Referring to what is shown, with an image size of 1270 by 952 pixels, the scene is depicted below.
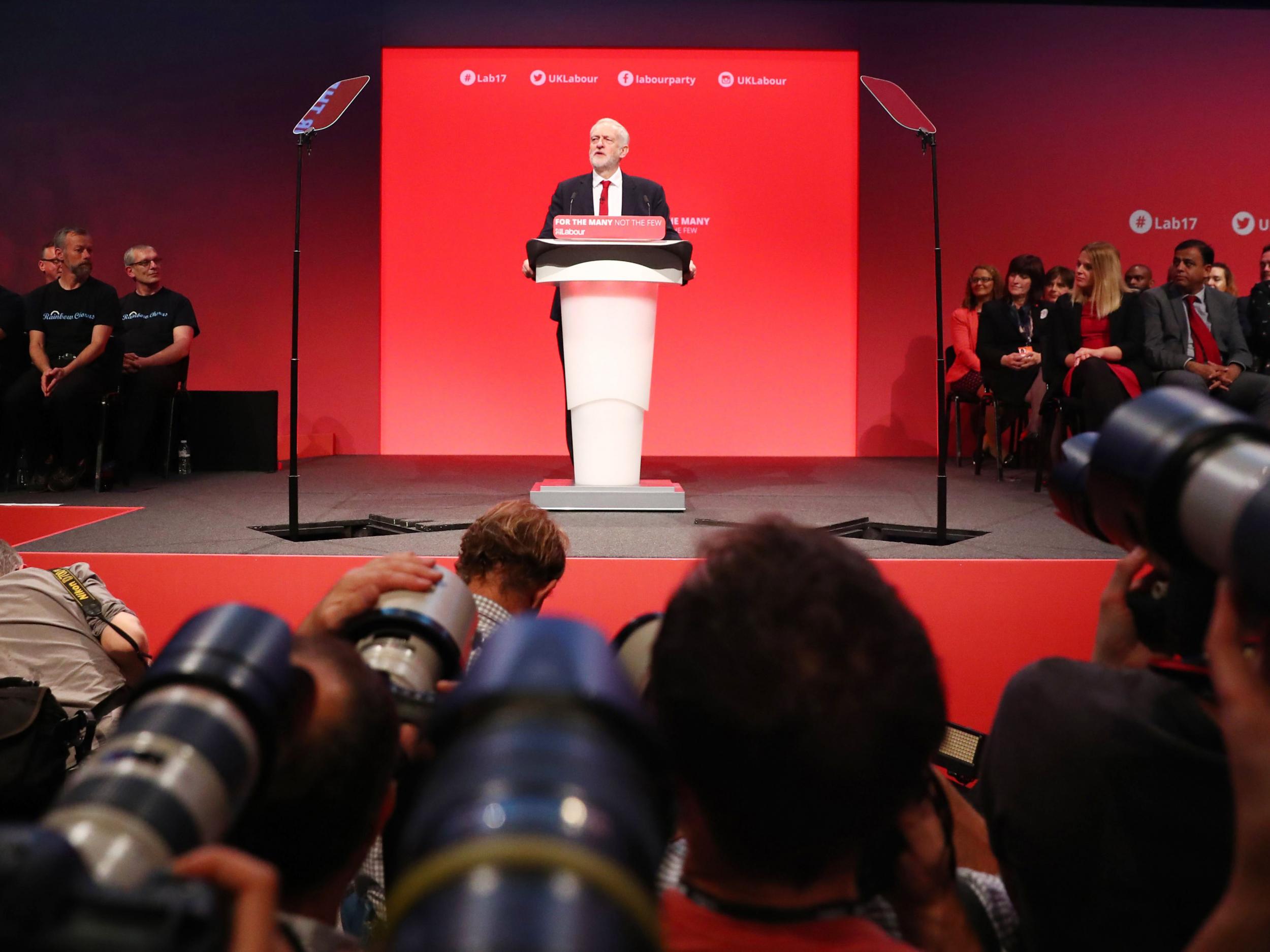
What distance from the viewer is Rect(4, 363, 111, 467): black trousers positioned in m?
4.84

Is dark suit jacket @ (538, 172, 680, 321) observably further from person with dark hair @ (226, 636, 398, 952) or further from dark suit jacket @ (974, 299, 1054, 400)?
person with dark hair @ (226, 636, 398, 952)

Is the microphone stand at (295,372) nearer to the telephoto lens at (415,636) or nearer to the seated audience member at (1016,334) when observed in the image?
the telephoto lens at (415,636)

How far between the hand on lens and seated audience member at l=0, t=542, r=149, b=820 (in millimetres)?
1115

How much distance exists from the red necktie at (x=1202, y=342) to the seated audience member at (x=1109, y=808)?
4451mm

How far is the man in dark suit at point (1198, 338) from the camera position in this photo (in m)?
4.46

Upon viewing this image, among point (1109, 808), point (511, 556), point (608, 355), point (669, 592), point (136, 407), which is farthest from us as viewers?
point (136, 407)

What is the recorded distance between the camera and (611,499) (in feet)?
12.8

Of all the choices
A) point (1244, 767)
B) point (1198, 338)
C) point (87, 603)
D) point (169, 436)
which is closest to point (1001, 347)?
point (1198, 338)

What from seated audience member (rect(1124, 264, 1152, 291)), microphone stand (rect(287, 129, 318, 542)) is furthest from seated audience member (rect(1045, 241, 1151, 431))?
microphone stand (rect(287, 129, 318, 542))

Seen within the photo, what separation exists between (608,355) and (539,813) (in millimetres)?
3551

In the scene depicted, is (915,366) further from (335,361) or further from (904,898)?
(904,898)

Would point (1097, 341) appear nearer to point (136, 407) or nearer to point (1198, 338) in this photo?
point (1198, 338)

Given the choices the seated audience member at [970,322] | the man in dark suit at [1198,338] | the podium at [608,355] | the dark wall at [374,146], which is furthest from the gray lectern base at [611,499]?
the dark wall at [374,146]

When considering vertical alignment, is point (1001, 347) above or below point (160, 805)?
above
